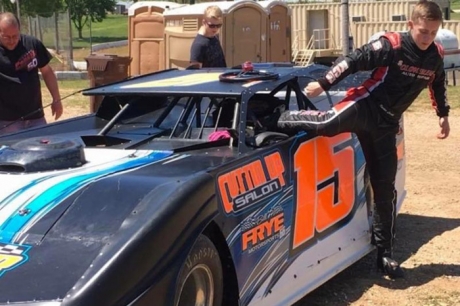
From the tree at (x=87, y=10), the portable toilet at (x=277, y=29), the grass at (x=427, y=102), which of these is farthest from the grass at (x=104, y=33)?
the grass at (x=427, y=102)

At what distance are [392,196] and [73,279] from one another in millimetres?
3002

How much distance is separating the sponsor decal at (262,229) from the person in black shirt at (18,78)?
10.1ft

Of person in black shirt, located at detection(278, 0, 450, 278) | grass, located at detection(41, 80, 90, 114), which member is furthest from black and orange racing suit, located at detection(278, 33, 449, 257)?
grass, located at detection(41, 80, 90, 114)

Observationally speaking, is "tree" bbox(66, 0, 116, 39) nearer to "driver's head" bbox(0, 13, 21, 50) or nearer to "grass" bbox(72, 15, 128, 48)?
"grass" bbox(72, 15, 128, 48)

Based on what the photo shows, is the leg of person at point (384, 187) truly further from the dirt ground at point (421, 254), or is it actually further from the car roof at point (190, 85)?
the car roof at point (190, 85)

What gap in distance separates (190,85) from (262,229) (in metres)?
1.30

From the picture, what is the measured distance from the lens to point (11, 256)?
347 centimetres

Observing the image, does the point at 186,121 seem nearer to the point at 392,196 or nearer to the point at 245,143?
the point at 245,143

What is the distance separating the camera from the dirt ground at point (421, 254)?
17.6 ft

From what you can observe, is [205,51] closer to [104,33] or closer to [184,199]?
[184,199]

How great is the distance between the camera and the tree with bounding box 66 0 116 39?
57031 millimetres

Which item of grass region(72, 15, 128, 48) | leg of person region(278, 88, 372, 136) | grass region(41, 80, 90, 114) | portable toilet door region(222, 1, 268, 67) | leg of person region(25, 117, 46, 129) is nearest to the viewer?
leg of person region(278, 88, 372, 136)

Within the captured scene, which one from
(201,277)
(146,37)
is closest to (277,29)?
(146,37)

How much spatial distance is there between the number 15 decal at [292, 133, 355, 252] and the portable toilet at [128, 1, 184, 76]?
1347 cm
